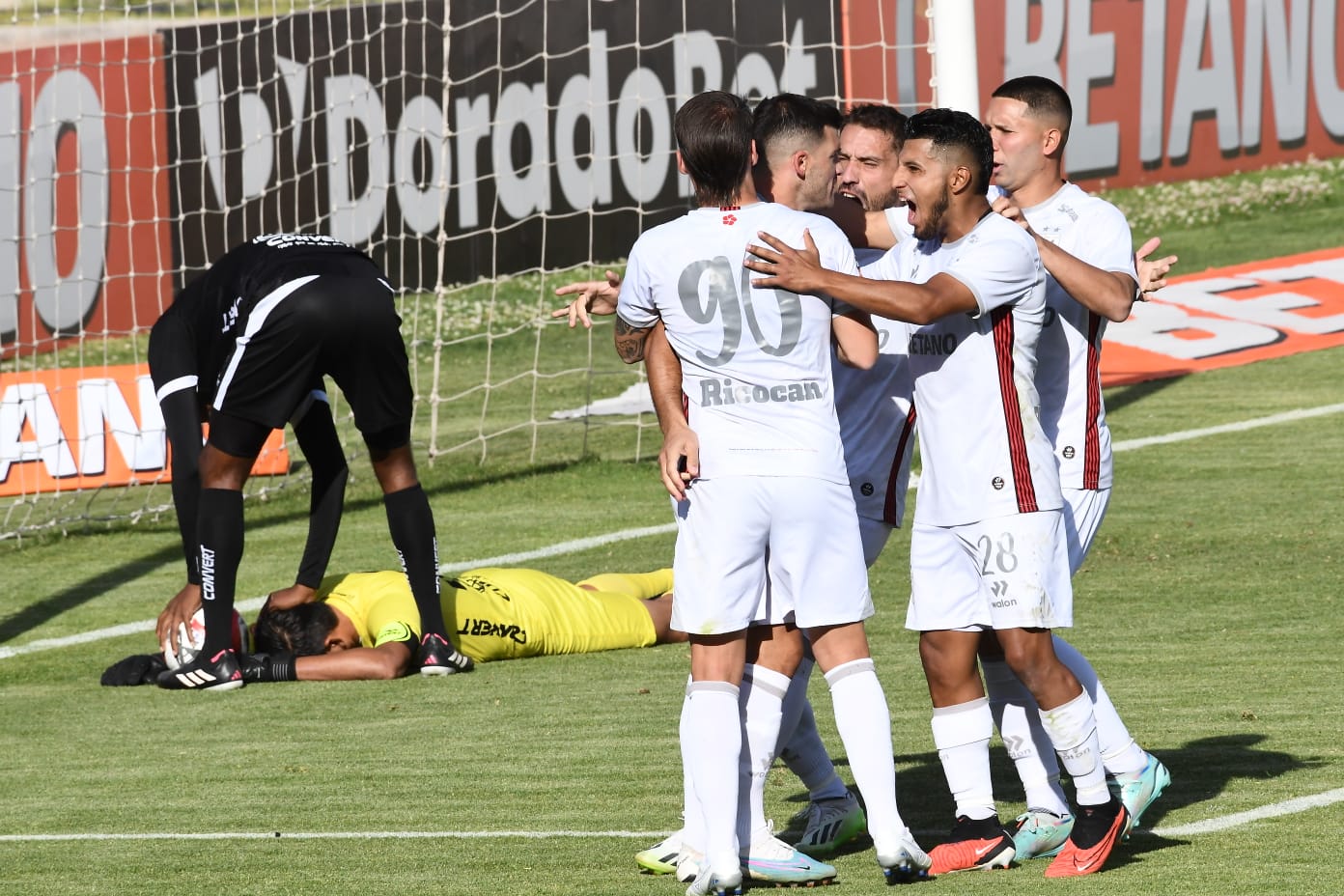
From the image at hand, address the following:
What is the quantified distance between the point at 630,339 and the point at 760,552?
0.62 metres

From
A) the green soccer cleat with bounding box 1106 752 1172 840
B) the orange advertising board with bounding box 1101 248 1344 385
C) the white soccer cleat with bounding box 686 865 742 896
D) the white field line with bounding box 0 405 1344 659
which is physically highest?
the white soccer cleat with bounding box 686 865 742 896

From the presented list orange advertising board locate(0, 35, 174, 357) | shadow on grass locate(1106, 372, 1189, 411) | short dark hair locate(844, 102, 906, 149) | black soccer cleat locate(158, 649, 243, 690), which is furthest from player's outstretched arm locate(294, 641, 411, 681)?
orange advertising board locate(0, 35, 174, 357)

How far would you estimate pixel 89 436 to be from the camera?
12773 mm

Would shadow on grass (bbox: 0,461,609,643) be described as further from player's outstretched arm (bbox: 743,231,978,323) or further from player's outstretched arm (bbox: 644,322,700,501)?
player's outstretched arm (bbox: 743,231,978,323)

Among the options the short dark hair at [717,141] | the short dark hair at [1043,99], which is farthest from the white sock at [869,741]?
the short dark hair at [1043,99]

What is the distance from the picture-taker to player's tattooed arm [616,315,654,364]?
4676 mm

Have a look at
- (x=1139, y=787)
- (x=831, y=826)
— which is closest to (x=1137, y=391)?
(x=1139, y=787)

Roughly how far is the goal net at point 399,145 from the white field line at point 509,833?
8.91 meters

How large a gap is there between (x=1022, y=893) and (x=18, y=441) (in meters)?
9.75

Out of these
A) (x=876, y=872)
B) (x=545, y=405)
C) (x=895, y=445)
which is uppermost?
(x=895, y=445)

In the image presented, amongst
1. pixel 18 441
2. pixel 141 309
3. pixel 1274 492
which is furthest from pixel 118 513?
pixel 1274 492

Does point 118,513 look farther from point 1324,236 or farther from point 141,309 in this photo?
point 1324,236

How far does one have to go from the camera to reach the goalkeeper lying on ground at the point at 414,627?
7.44 meters

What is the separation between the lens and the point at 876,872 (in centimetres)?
469
